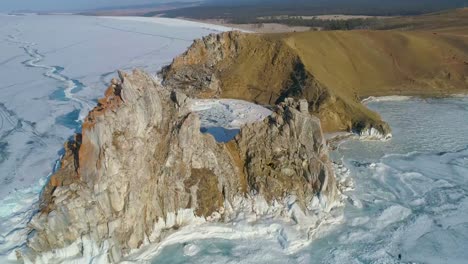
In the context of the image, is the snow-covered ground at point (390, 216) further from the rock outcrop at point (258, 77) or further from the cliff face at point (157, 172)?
the rock outcrop at point (258, 77)

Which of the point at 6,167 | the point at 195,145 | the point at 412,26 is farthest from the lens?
the point at 412,26

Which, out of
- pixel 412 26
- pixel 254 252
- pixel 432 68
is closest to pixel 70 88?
pixel 254 252

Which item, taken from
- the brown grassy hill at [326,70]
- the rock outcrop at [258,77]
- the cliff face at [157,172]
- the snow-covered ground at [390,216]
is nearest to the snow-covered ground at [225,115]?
the rock outcrop at [258,77]

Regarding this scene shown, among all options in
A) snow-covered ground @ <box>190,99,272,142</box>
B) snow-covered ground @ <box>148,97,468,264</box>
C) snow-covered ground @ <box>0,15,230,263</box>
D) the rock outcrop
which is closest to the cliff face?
snow-covered ground @ <box>148,97,468,264</box>

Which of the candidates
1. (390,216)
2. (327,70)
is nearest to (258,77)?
(327,70)

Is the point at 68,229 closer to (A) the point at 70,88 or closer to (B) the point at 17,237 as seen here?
(B) the point at 17,237

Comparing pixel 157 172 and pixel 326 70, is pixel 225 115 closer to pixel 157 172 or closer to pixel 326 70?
pixel 326 70
